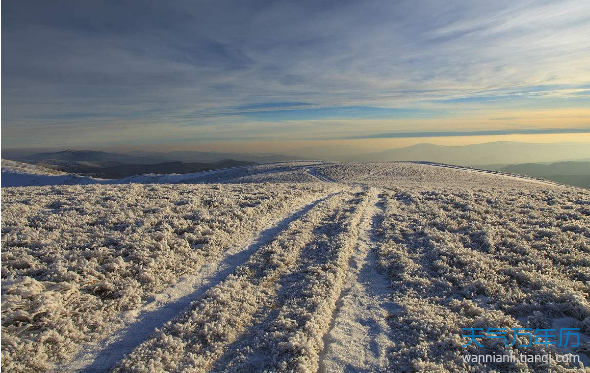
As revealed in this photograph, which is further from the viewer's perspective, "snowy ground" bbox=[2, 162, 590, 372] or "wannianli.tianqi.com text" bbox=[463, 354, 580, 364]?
"snowy ground" bbox=[2, 162, 590, 372]

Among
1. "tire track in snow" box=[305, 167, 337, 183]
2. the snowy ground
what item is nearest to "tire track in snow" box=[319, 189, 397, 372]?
the snowy ground

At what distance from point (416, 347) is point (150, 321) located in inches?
297

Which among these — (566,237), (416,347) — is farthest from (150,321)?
(566,237)

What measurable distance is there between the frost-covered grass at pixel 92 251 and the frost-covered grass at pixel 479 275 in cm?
796

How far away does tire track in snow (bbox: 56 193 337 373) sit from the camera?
24.0 ft

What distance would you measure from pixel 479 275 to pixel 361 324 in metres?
5.85

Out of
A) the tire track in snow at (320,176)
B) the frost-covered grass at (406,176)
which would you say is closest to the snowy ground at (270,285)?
the frost-covered grass at (406,176)

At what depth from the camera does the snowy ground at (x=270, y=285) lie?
7.64 meters

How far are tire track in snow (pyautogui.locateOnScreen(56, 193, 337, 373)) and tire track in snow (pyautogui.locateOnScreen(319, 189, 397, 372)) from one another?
467cm

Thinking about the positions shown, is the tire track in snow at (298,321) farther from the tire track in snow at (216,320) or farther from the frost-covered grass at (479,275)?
the frost-covered grass at (479,275)

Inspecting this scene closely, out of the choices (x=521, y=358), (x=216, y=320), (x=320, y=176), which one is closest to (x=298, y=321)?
(x=216, y=320)

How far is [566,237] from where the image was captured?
49.7ft

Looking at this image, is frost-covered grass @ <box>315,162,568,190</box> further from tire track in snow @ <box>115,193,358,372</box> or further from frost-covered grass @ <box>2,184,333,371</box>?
tire track in snow @ <box>115,193,358,372</box>

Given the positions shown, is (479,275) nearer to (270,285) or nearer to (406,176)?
(270,285)
